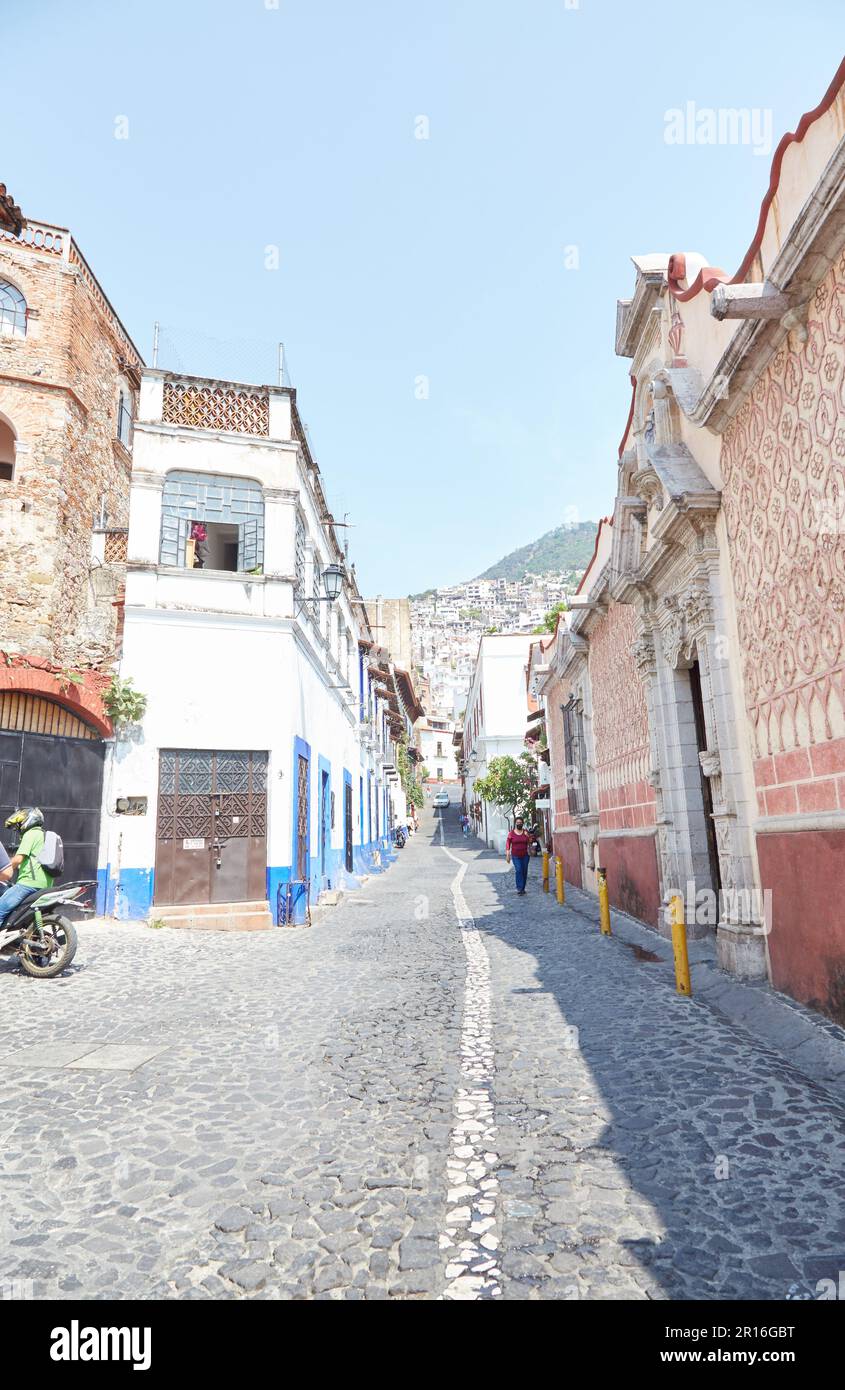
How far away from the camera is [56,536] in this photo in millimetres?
12961

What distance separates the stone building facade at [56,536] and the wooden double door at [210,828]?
4.16 feet

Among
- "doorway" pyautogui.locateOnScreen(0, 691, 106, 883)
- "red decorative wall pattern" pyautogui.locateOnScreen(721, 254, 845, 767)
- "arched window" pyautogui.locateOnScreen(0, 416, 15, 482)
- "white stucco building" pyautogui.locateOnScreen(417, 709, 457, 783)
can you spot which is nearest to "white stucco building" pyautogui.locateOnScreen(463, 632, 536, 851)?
"arched window" pyautogui.locateOnScreen(0, 416, 15, 482)

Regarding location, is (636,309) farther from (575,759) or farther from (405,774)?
(405,774)

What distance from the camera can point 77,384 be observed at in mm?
14297

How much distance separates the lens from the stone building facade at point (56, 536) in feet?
38.4

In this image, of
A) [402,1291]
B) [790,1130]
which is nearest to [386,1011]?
[790,1130]

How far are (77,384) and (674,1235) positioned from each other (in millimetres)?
16298

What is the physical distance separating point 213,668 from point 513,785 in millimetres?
19464

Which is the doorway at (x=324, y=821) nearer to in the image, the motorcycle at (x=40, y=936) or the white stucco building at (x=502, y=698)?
the motorcycle at (x=40, y=936)

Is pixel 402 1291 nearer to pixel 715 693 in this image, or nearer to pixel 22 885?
pixel 715 693

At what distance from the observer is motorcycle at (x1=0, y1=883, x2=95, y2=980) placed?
7841mm

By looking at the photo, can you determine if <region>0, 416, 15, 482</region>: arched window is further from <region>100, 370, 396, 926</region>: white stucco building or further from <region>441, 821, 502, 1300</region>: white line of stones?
<region>441, 821, 502, 1300</region>: white line of stones

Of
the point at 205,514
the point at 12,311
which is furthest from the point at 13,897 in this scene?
the point at 12,311

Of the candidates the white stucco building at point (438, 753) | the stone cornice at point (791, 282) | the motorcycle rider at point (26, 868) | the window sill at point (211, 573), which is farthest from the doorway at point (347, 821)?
the white stucco building at point (438, 753)
